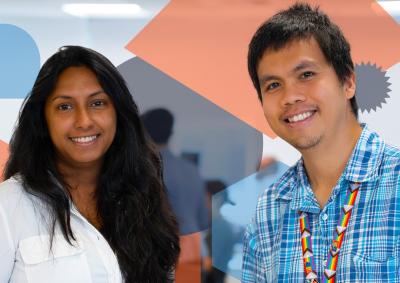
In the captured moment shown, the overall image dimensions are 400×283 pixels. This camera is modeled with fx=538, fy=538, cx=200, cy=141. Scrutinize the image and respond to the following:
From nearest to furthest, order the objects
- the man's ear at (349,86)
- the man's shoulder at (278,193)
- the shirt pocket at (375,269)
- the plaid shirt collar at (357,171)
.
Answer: the shirt pocket at (375,269) → the plaid shirt collar at (357,171) → the man's ear at (349,86) → the man's shoulder at (278,193)

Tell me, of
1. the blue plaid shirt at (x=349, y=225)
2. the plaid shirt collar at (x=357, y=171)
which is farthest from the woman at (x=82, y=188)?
the plaid shirt collar at (x=357, y=171)

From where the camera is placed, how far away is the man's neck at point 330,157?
5.02 ft

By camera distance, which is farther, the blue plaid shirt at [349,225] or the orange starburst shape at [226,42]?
the orange starburst shape at [226,42]

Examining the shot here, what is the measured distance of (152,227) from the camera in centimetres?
186

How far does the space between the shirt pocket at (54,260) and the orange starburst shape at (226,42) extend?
0.92 meters

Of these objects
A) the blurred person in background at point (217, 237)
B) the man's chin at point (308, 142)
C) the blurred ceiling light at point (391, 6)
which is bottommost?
the blurred person in background at point (217, 237)

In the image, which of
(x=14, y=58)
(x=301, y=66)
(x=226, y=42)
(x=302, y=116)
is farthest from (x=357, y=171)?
(x=14, y=58)

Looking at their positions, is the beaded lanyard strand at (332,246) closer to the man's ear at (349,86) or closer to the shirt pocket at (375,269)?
the shirt pocket at (375,269)

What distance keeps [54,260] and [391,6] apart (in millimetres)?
1645

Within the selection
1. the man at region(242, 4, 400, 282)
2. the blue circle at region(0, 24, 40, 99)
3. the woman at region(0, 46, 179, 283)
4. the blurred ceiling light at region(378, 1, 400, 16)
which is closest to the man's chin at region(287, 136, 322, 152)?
the man at region(242, 4, 400, 282)

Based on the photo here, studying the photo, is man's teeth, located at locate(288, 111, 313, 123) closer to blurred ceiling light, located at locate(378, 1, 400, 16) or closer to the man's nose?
the man's nose

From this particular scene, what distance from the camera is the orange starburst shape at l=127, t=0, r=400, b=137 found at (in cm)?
222

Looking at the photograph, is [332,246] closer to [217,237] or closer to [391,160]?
[391,160]

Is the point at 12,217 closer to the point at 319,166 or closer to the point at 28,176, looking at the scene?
the point at 28,176
